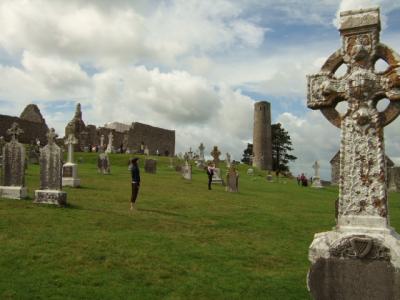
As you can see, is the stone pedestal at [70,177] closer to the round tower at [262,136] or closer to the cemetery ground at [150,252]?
the cemetery ground at [150,252]

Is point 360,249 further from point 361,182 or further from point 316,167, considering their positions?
point 316,167

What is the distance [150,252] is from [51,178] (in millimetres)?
6328

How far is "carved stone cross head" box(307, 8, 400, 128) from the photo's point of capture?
464 cm

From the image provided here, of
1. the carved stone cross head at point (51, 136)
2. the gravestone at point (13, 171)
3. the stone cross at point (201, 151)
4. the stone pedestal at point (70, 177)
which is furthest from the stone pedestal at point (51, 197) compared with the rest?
the stone cross at point (201, 151)

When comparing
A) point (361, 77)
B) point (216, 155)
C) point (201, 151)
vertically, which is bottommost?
point (361, 77)

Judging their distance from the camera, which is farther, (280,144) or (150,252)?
(280,144)

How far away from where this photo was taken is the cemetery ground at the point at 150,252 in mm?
6543

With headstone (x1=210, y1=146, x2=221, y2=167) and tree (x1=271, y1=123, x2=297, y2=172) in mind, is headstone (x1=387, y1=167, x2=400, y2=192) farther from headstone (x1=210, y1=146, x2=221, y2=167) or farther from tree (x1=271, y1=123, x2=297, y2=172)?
tree (x1=271, y1=123, x2=297, y2=172)

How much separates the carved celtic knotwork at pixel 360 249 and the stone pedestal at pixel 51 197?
10.2 meters

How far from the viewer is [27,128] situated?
196 feet

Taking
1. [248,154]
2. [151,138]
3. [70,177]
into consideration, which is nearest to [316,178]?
[70,177]

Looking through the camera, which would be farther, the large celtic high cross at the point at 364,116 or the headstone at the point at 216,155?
the headstone at the point at 216,155

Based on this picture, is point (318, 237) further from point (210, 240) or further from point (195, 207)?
point (195, 207)

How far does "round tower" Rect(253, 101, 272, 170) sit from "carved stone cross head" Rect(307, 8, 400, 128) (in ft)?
230
